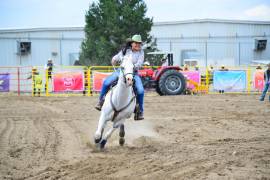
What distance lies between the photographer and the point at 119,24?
32.2m

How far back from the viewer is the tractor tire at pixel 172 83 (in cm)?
2214

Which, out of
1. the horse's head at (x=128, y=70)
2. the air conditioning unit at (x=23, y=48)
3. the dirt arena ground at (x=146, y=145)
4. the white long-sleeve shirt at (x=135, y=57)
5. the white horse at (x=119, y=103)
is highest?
the air conditioning unit at (x=23, y=48)

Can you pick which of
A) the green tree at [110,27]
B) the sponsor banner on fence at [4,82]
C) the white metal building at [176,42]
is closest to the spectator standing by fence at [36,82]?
the sponsor banner on fence at [4,82]

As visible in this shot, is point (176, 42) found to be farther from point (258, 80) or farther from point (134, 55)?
point (134, 55)

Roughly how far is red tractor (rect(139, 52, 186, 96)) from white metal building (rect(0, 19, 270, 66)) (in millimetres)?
16910

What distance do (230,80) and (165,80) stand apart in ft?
15.0

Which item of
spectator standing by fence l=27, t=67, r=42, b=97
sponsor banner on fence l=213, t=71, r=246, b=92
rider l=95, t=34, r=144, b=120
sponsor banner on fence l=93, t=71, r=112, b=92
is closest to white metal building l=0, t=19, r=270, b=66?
sponsor banner on fence l=213, t=71, r=246, b=92

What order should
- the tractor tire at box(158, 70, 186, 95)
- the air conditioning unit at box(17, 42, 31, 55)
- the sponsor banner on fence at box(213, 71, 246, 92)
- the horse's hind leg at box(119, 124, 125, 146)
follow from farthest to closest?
the air conditioning unit at box(17, 42, 31, 55) → the sponsor banner on fence at box(213, 71, 246, 92) → the tractor tire at box(158, 70, 186, 95) → the horse's hind leg at box(119, 124, 125, 146)

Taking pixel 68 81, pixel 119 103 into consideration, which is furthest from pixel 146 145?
pixel 68 81

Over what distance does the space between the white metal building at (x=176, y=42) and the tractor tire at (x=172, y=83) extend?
16.9 metres

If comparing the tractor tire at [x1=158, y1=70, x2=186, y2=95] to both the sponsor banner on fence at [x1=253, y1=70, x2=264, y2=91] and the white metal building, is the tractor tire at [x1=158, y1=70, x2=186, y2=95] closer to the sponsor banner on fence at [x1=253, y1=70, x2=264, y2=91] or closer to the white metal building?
the sponsor banner on fence at [x1=253, y1=70, x2=264, y2=91]

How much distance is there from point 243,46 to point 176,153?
115ft

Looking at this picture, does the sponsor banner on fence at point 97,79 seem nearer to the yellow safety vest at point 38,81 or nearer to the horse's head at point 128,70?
the yellow safety vest at point 38,81

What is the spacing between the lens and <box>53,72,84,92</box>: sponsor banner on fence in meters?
23.3
